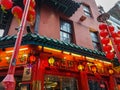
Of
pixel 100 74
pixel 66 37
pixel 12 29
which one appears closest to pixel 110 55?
pixel 100 74

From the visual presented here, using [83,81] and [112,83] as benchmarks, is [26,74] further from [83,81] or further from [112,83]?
[112,83]

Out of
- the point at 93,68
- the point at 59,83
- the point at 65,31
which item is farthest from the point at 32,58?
the point at 93,68

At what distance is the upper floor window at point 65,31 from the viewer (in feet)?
33.9

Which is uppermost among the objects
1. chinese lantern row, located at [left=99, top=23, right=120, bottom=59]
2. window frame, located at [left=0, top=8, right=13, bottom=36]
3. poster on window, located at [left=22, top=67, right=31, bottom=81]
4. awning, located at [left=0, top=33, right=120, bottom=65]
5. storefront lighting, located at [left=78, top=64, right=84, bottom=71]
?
window frame, located at [left=0, top=8, right=13, bottom=36]

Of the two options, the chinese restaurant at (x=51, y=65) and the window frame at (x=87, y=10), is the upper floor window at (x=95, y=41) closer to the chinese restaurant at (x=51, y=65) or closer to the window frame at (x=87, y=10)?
the window frame at (x=87, y=10)

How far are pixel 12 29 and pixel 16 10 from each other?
3668mm

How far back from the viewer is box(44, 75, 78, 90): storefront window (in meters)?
7.57

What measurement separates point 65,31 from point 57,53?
2.90 m

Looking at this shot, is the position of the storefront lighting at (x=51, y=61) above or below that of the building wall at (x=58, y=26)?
below

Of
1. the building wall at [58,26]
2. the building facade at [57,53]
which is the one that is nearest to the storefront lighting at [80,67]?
the building facade at [57,53]

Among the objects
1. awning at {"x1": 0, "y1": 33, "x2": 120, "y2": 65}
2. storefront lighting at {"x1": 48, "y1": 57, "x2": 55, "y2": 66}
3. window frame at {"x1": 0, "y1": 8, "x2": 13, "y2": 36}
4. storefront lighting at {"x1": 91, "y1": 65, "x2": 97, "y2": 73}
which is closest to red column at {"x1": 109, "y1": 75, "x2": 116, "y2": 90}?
storefront lighting at {"x1": 91, "y1": 65, "x2": 97, "y2": 73}

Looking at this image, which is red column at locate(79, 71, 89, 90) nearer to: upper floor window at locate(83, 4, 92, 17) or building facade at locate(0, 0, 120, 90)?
building facade at locate(0, 0, 120, 90)

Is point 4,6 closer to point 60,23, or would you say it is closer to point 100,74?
point 60,23

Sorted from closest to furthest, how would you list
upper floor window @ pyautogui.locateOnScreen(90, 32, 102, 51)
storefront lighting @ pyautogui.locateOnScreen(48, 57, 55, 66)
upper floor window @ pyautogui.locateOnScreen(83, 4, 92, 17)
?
storefront lighting @ pyautogui.locateOnScreen(48, 57, 55, 66) < upper floor window @ pyautogui.locateOnScreen(90, 32, 102, 51) < upper floor window @ pyautogui.locateOnScreen(83, 4, 92, 17)
